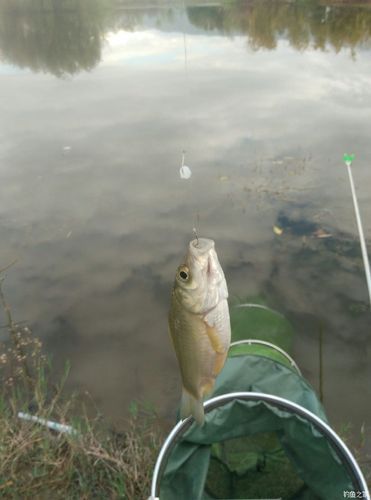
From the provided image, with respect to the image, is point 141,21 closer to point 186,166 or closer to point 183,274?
point 186,166

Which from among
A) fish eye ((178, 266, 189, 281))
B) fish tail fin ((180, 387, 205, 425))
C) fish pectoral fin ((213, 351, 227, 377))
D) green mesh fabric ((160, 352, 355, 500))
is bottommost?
green mesh fabric ((160, 352, 355, 500))

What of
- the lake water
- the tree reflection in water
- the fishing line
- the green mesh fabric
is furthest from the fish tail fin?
the tree reflection in water

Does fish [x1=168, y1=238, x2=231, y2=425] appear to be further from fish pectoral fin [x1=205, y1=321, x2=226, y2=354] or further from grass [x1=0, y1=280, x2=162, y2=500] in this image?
grass [x1=0, y1=280, x2=162, y2=500]

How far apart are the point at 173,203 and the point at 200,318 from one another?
5331 mm

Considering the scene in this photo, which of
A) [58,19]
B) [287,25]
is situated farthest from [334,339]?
[58,19]

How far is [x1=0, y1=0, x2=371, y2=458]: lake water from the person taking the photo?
4.46 metres

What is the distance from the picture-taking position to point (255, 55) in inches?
588

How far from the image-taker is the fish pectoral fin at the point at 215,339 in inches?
62.5

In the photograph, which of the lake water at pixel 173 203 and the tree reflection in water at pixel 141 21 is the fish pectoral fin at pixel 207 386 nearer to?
the lake water at pixel 173 203

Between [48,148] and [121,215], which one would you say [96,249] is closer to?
[121,215]

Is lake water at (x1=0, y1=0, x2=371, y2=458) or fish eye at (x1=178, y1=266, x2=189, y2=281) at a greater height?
fish eye at (x1=178, y1=266, x2=189, y2=281)

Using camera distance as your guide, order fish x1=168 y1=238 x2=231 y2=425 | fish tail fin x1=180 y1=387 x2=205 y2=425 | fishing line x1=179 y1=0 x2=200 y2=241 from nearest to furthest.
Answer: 1. fish x1=168 y1=238 x2=231 y2=425
2. fish tail fin x1=180 y1=387 x2=205 y2=425
3. fishing line x1=179 y1=0 x2=200 y2=241

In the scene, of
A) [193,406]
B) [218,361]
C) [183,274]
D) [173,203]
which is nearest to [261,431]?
[193,406]

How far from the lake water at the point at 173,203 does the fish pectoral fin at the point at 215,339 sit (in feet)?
8.08
